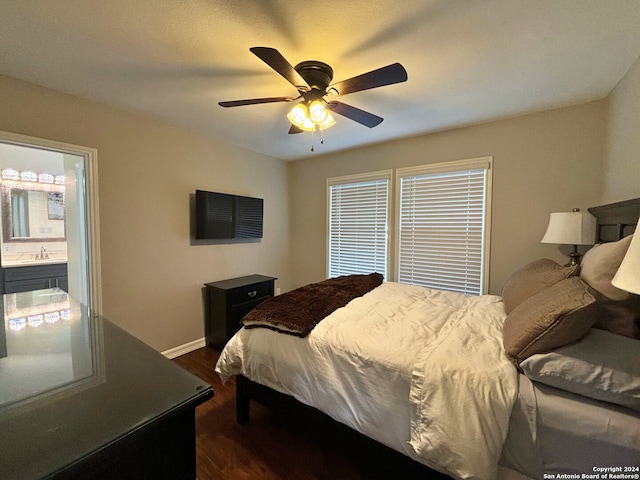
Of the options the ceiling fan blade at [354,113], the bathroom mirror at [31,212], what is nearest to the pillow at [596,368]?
the ceiling fan blade at [354,113]

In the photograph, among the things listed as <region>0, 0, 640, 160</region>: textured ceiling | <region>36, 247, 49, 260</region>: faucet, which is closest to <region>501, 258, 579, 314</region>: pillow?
<region>0, 0, 640, 160</region>: textured ceiling

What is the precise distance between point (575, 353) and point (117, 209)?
3.26 metres

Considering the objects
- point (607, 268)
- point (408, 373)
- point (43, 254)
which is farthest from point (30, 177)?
point (607, 268)

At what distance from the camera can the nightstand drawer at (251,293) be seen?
2994mm

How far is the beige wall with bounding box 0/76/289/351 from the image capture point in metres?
2.10

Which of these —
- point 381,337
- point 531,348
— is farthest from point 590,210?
point 381,337

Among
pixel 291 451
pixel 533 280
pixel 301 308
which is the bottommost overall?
pixel 291 451

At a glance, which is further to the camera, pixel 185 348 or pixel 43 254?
pixel 43 254

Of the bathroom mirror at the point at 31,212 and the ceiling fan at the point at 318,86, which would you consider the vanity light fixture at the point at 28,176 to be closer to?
the bathroom mirror at the point at 31,212

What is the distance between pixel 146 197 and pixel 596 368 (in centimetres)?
332

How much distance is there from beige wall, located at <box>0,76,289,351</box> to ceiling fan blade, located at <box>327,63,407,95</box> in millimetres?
1993

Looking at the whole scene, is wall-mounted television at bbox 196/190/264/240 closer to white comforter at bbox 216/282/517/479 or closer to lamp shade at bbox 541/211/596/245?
white comforter at bbox 216/282/517/479

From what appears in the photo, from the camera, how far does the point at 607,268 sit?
125 centimetres

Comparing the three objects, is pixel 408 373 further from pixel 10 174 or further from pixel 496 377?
pixel 10 174
